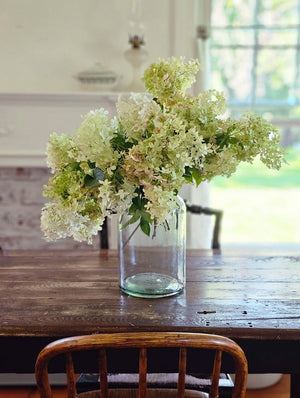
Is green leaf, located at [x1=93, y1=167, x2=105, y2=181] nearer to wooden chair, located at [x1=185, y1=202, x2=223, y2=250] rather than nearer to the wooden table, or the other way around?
the wooden table

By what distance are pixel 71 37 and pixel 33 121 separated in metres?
0.61

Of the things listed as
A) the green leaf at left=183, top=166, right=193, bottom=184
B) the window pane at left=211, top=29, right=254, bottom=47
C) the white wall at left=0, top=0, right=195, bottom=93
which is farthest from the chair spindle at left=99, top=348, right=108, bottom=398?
the window pane at left=211, top=29, right=254, bottom=47

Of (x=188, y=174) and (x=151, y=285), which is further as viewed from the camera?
(x=151, y=285)

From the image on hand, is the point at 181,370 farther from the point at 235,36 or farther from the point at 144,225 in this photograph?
the point at 235,36

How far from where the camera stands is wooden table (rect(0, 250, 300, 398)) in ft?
3.68

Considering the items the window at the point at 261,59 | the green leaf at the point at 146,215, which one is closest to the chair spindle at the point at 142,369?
the green leaf at the point at 146,215

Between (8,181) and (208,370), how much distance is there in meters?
2.13

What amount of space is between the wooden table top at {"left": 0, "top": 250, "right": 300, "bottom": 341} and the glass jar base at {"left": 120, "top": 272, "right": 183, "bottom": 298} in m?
0.03

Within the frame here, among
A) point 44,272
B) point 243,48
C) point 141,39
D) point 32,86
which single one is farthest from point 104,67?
point 44,272

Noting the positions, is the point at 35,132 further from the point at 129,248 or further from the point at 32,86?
the point at 129,248

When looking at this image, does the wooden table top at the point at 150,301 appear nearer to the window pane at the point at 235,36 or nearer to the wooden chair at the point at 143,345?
the wooden chair at the point at 143,345

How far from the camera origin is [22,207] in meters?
2.91

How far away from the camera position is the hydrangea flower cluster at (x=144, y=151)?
1081 mm

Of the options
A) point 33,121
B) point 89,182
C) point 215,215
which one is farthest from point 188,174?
point 33,121
